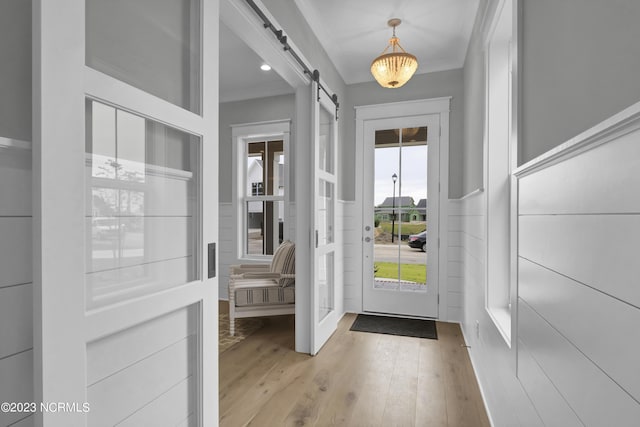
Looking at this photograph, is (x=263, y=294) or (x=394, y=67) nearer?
(x=394, y=67)

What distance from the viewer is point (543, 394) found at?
976 mm

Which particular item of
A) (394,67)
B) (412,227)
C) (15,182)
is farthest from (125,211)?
(412,227)

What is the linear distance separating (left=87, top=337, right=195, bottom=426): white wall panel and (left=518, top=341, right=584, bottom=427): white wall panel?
1220mm

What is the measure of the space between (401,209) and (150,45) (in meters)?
2.98

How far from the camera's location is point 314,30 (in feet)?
8.94

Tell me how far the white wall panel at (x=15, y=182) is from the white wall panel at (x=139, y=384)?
507 millimetres

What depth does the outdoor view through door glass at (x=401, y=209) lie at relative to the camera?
3549mm

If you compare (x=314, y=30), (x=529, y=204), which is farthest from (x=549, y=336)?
(x=314, y=30)

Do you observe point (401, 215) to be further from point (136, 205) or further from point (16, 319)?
point (16, 319)

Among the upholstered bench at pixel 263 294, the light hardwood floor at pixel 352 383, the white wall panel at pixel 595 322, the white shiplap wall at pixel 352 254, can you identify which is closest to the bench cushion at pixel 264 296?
the upholstered bench at pixel 263 294

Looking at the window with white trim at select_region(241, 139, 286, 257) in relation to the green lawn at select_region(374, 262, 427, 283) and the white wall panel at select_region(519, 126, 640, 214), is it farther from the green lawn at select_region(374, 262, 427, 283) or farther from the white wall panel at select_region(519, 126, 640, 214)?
the white wall panel at select_region(519, 126, 640, 214)

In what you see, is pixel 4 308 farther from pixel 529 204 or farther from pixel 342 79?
pixel 342 79

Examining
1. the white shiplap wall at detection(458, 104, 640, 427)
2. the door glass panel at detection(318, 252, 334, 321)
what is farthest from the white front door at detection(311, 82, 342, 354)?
the white shiplap wall at detection(458, 104, 640, 427)

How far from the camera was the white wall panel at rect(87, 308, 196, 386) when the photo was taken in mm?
Answer: 882
